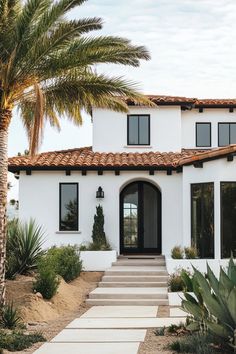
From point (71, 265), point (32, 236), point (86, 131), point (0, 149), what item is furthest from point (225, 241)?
point (86, 131)

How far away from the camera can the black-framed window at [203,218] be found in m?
21.1

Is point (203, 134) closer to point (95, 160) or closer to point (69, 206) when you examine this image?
point (95, 160)

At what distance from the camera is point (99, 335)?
40.6 feet

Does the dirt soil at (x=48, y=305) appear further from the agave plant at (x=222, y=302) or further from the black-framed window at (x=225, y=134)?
the black-framed window at (x=225, y=134)

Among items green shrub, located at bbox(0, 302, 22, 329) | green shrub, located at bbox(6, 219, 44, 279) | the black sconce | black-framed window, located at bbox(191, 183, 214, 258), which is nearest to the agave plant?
green shrub, located at bbox(0, 302, 22, 329)

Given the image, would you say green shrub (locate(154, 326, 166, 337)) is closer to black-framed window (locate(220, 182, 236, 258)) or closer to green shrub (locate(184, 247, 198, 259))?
green shrub (locate(184, 247, 198, 259))

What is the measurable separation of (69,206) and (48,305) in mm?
8144

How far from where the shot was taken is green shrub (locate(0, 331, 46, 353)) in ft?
36.1

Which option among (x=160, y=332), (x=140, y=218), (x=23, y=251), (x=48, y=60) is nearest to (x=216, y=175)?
(x=140, y=218)

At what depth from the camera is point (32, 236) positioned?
18500mm

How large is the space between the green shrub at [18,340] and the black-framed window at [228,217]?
973 centimetres

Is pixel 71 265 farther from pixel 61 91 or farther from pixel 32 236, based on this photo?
pixel 61 91

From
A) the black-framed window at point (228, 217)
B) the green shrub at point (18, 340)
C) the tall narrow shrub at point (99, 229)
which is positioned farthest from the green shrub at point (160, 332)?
the tall narrow shrub at point (99, 229)

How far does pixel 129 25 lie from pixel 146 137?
9.51 m
